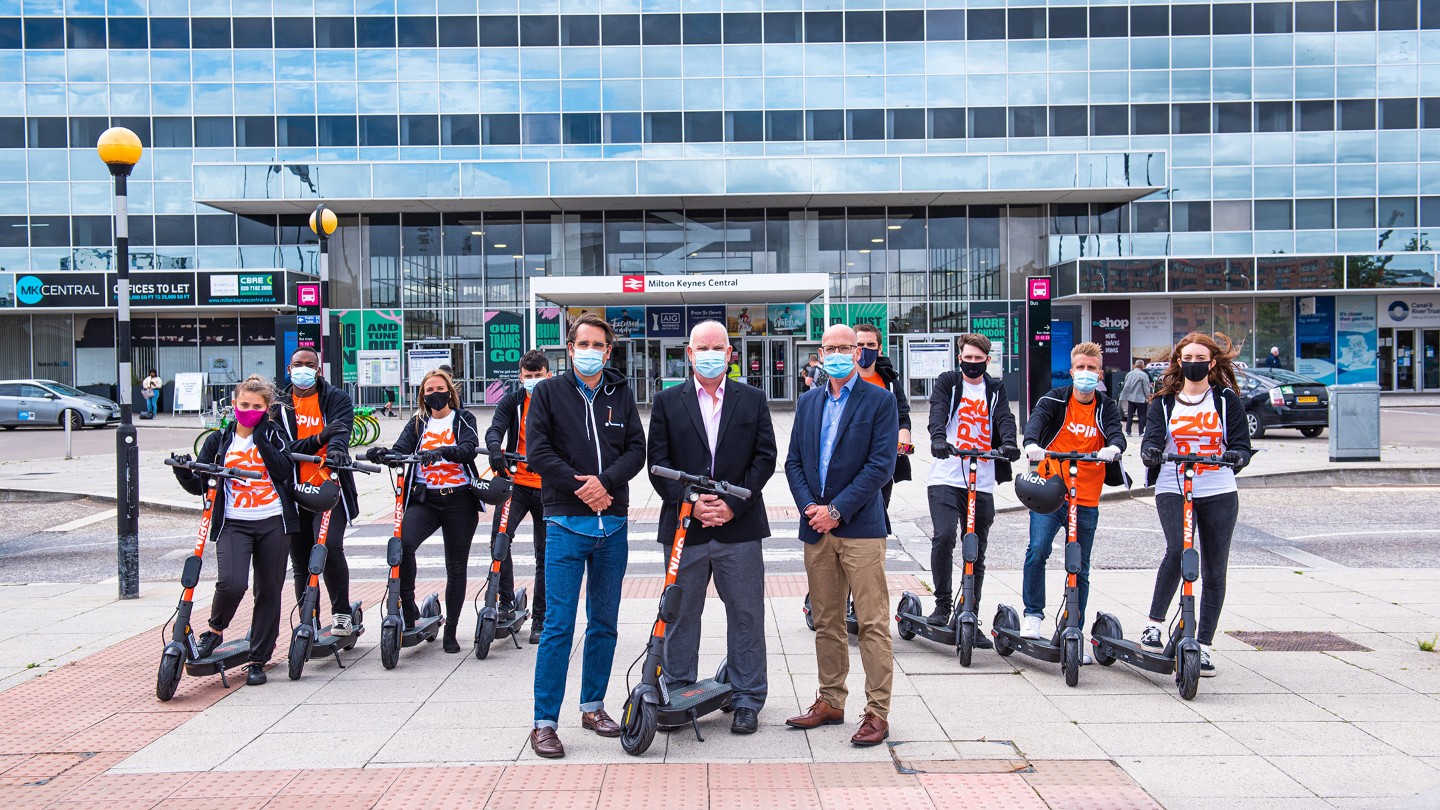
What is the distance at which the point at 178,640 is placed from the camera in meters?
5.82

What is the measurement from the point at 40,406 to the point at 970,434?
3110cm

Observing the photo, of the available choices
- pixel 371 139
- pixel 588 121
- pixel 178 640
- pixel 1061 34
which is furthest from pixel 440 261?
pixel 178 640

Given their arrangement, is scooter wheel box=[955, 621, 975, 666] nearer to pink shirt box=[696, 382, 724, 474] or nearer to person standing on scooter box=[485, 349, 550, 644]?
pink shirt box=[696, 382, 724, 474]

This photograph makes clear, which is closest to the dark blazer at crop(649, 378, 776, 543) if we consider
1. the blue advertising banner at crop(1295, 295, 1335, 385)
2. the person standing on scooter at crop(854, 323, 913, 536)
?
the person standing on scooter at crop(854, 323, 913, 536)

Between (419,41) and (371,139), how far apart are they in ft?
11.8

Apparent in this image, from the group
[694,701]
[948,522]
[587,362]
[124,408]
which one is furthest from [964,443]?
[124,408]

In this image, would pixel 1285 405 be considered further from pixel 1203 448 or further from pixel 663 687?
pixel 663 687

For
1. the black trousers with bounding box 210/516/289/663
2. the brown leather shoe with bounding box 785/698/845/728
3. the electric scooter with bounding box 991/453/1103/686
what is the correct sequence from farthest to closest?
the black trousers with bounding box 210/516/289/663 → the electric scooter with bounding box 991/453/1103/686 → the brown leather shoe with bounding box 785/698/845/728

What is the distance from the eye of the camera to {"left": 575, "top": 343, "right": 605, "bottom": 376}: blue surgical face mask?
16.4ft

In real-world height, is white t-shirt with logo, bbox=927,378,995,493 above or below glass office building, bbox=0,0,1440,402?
below

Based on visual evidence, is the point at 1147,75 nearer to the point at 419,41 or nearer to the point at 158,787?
the point at 419,41

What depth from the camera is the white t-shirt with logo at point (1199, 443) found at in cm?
584

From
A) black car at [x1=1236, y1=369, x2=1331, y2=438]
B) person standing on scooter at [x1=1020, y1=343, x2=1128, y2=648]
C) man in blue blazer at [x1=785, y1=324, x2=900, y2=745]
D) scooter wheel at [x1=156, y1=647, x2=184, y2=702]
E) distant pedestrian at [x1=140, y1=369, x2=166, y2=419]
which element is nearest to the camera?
man in blue blazer at [x1=785, y1=324, x2=900, y2=745]

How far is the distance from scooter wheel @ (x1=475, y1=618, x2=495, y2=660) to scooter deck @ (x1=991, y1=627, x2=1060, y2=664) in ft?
10.0
